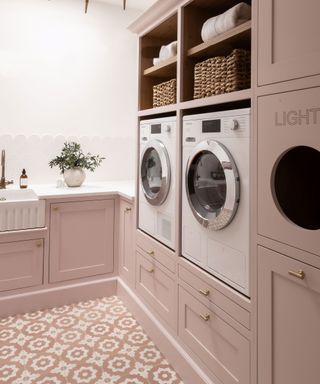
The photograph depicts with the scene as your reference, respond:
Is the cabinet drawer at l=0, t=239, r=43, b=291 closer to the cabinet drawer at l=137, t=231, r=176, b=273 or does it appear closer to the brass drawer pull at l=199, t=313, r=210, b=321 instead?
the cabinet drawer at l=137, t=231, r=176, b=273

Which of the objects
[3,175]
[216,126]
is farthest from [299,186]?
[3,175]

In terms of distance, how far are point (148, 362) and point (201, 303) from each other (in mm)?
628

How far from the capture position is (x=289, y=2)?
3.94 ft

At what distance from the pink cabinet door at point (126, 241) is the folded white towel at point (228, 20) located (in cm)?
140

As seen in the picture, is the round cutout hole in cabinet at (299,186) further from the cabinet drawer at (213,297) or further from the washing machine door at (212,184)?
the cabinet drawer at (213,297)

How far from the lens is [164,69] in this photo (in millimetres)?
2387

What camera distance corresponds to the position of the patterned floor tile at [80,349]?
77.0 inches

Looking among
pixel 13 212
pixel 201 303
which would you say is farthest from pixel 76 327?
pixel 201 303

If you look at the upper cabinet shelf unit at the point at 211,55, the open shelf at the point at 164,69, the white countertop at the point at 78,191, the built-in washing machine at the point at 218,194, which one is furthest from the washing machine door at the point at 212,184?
the white countertop at the point at 78,191

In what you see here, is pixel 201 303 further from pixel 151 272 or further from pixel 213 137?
pixel 213 137

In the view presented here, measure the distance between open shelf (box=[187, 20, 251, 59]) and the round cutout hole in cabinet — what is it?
66cm

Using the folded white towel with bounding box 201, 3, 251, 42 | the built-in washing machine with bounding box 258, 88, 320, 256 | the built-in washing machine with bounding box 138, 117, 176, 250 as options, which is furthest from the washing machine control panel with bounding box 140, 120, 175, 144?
the built-in washing machine with bounding box 258, 88, 320, 256

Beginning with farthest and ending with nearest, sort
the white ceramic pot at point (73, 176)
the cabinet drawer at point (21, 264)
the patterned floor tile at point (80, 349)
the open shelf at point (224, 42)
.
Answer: the white ceramic pot at point (73, 176), the cabinet drawer at point (21, 264), the patterned floor tile at point (80, 349), the open shelf at point (224, 42)

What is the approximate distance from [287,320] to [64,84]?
3010mm
